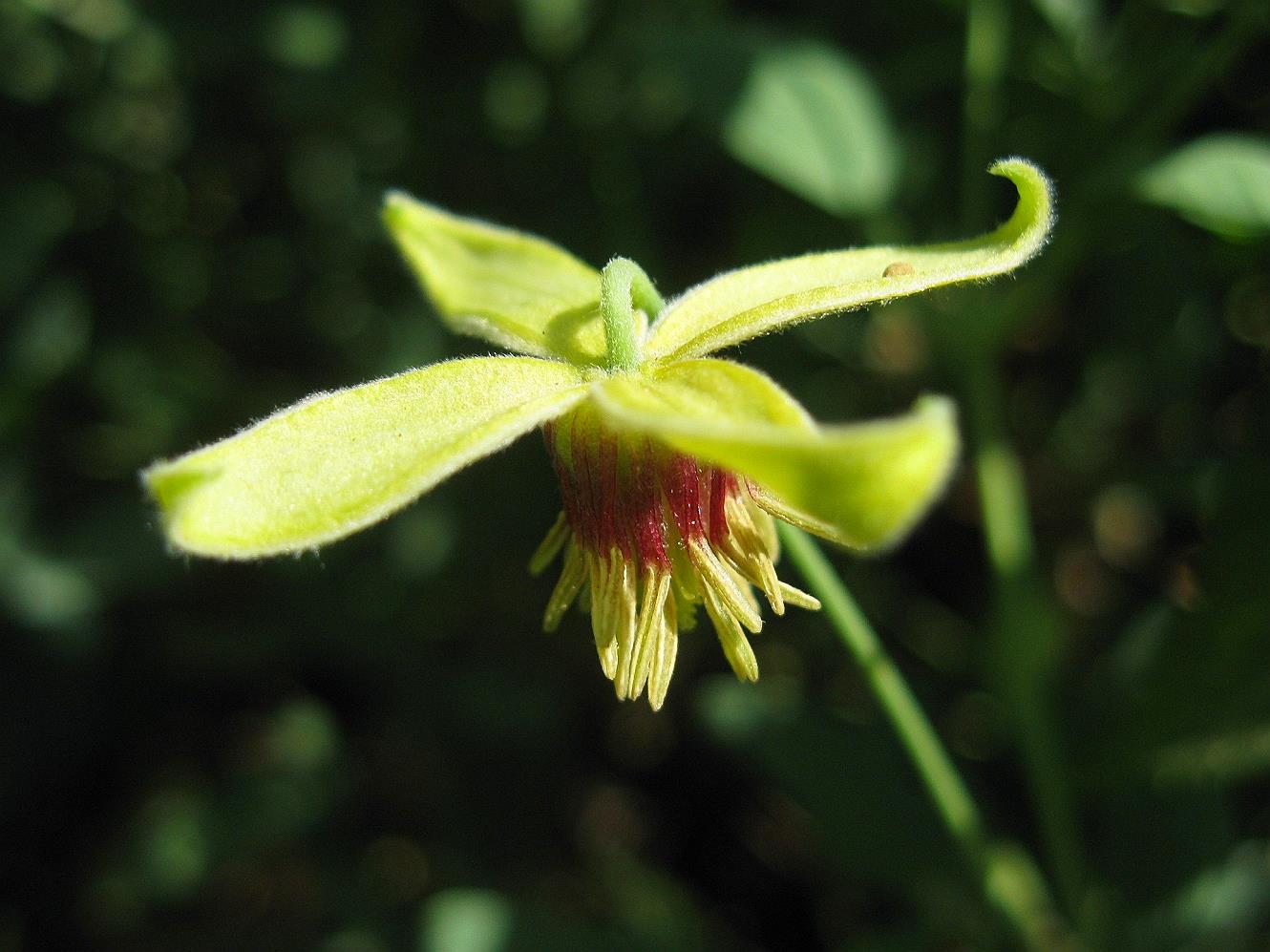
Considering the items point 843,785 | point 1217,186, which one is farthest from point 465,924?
point 1217,186

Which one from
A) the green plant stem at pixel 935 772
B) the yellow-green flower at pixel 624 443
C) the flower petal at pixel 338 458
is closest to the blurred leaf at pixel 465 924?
the green plant stem at pixel 935 772

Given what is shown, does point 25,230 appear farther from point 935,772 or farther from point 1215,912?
point 1215,912

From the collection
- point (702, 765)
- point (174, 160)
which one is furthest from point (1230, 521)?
point (174, 160)

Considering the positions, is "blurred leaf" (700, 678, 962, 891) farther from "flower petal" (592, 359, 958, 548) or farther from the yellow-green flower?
"flower petal" (592, 359, 958, 548)

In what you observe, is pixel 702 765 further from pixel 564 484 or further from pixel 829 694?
pixel 564 484

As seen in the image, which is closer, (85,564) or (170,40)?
A: (170,40)

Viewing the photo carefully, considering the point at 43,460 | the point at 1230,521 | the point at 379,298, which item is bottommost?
the point at 43,460
